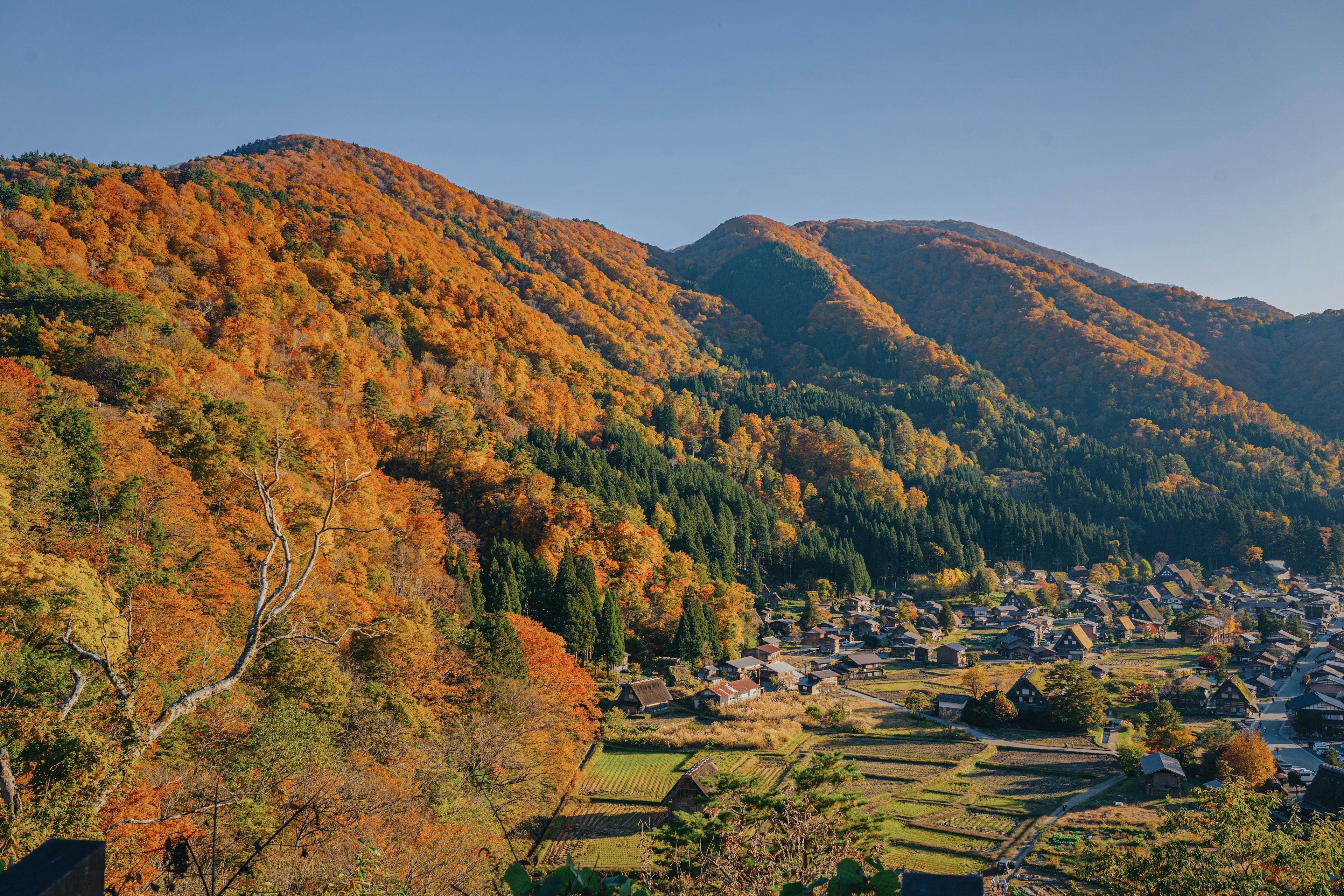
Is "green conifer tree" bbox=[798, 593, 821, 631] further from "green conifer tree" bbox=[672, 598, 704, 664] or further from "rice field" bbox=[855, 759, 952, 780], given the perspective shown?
"rice field" bbox=[855, 759, 952, 780]

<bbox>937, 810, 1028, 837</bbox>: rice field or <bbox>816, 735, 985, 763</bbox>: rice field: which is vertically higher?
<bbox>937, 810, 1028, 837</bbox>: rice field

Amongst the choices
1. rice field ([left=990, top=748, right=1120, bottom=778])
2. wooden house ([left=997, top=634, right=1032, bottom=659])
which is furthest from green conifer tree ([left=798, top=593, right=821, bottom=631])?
rice field ([left=990, top=748, right=1120, bottom=778])

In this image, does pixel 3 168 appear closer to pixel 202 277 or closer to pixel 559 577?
pixel 202 277

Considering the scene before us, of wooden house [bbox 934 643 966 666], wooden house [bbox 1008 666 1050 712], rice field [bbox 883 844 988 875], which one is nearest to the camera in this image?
rice field [bbox 883 844 988 875]

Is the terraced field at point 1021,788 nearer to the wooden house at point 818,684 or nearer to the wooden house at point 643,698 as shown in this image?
the wooden house at point 818,684

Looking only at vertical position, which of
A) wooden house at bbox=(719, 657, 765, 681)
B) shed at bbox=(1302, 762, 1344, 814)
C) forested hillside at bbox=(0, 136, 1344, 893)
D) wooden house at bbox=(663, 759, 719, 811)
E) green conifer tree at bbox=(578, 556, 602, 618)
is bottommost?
wooden house at bbox=(719, 657, 765, 681)

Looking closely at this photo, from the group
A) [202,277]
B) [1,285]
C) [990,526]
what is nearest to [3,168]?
[202,277]
